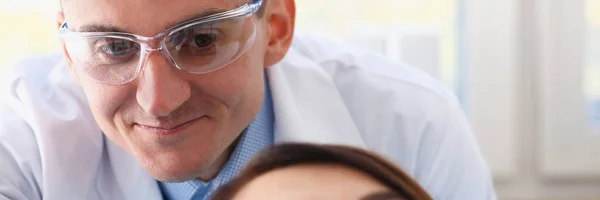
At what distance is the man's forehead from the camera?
1127 millimetres

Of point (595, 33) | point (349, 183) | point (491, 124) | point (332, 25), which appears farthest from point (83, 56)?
point (595, 33)

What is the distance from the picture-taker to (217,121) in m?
1.28

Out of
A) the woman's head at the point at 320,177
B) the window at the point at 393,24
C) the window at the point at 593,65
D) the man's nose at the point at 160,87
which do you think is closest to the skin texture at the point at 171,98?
the man's nose at the point at 160,87

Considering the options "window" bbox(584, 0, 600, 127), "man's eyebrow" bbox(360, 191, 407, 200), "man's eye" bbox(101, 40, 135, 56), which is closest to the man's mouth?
"man's eye" bbox(101, 40, 135, 56)

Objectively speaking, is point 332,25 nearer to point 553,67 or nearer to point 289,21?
point 553,67

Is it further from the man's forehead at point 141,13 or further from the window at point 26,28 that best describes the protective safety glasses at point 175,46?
the window at point 26,28

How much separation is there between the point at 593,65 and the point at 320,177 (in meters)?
1.55

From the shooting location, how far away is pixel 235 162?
1.41 metres

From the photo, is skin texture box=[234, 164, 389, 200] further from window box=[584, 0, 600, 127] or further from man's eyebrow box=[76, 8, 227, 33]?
window box=[584, 0, 600, 127]

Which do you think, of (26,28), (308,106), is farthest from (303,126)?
(26,28)

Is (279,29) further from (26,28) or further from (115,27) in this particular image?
(26,28)

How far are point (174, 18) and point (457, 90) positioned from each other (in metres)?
1.22

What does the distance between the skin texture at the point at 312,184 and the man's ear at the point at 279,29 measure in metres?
0.61

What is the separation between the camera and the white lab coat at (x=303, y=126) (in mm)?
1338
